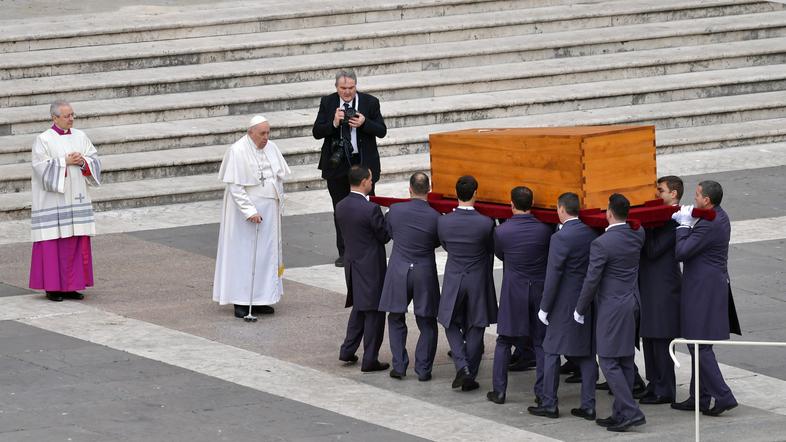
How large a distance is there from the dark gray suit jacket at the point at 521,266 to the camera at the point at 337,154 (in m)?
3.59

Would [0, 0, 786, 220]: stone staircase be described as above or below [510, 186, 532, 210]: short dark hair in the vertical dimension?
above

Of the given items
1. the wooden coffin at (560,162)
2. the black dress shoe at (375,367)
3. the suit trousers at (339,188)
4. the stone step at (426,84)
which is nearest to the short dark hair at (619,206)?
the wooden coffin at (560,162)

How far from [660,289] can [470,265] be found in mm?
1274

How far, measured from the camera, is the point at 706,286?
10109mm

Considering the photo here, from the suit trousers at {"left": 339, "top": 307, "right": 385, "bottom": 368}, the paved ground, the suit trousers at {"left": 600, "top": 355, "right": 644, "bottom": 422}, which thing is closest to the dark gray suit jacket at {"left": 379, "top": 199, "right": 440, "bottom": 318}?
the suit trousers at {"left": 339, "top": 307, "right": 385, "bottom": 368}

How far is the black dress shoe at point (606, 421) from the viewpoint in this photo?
977 cm

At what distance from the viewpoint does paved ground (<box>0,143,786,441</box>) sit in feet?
31.7

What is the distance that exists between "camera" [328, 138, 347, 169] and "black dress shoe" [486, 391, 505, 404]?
12.6 feet

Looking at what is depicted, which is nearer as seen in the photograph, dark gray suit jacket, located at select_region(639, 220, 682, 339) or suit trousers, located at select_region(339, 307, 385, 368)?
dark gray suit jacket, located at select_region(639, 220, 682, 339)

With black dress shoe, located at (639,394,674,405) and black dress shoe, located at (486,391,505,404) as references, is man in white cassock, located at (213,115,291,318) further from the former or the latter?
black dress shoe, located at (639,394,674,405)

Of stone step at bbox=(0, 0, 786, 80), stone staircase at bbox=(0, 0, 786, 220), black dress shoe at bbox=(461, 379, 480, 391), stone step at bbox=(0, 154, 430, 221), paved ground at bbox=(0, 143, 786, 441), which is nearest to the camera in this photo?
paved ground at bbox=(0, 143, 786, 441)

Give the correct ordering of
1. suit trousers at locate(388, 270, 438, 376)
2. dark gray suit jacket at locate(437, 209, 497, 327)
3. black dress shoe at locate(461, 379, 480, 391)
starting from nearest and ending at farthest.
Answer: dark gray suit jacket at locate(437, 209, 497, 327)
black dress shoe at locate(461, 379, 480, 391)
suit trousers at locate(388, 270, 438, 376)

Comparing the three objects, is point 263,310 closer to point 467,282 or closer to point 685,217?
point 467,282

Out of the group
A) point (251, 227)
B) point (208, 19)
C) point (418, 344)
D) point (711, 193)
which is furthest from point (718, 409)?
point (208, 19)
